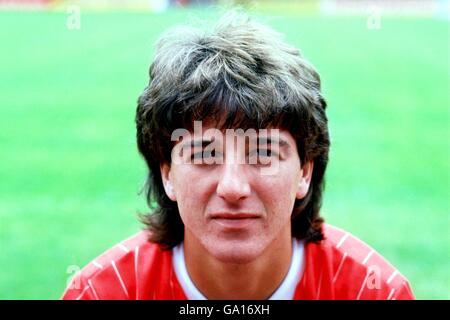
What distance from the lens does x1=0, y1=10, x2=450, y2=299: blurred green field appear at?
550cm

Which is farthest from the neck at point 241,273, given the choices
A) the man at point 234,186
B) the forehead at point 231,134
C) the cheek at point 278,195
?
the forehead at point 231,134

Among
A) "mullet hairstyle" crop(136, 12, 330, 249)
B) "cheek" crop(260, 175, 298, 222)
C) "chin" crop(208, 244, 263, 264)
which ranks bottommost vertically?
"chin" crop(208, 244, 263, 264)

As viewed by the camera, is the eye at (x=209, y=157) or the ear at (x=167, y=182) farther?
the ear at (x=167, y=182)

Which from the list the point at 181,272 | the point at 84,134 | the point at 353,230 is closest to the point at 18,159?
the point at 84,134

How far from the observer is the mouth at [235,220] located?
88.4 inches

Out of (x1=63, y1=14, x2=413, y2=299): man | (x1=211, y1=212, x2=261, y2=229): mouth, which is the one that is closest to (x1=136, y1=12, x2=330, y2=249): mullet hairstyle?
(x1=63, y1=14, x2=413, y2=299): man

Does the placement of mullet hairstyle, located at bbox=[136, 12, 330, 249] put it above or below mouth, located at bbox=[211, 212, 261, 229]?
above

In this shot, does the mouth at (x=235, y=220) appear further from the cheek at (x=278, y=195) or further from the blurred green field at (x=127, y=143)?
the blurred green field at (x=127, y=143)

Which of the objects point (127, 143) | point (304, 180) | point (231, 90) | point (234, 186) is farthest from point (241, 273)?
point (127, 143)

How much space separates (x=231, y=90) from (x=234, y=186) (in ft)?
1.03

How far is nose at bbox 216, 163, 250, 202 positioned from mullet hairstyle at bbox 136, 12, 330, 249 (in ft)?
0.47

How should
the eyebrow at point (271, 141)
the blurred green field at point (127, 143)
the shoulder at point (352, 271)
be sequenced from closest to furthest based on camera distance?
the eyebrow at point (271, 141) < the shoulder at point (352, 271) < the blurred green field at point (127, 143)

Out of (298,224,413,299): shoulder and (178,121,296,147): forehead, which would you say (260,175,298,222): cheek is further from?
(298,224,413,299): shoulder
